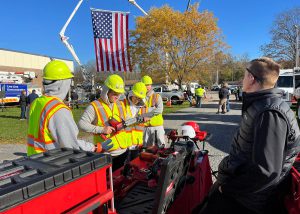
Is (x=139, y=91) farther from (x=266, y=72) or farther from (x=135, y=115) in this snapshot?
(x=266, y=72)

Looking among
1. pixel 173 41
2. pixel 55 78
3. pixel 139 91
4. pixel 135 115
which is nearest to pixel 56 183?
pixel 55 78

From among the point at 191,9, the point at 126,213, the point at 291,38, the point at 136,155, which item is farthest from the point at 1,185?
the point at 291,38

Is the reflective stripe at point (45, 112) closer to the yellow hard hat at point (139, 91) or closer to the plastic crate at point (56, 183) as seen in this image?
the plastic crate at point (56, 183)

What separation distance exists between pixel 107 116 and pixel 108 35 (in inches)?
355

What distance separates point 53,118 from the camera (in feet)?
7.34

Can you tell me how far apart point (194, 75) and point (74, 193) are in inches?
1123

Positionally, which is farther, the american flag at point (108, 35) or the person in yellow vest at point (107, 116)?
the american flag at point (108, 35)

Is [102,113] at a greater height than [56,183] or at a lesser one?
greater

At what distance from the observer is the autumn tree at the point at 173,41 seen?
26094mm

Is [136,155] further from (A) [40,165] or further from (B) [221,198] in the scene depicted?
(A) [40,165]

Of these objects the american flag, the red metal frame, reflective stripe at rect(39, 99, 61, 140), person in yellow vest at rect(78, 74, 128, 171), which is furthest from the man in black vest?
the american flag

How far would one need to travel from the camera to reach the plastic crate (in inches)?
49.3

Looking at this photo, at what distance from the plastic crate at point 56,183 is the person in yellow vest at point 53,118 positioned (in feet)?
1.41

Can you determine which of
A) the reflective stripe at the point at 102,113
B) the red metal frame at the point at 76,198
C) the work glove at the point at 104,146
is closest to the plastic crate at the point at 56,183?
the red metal frame at the point at 76,198
